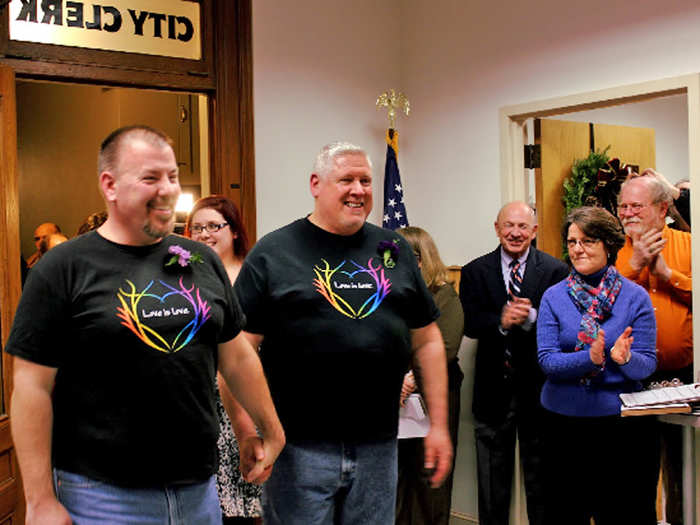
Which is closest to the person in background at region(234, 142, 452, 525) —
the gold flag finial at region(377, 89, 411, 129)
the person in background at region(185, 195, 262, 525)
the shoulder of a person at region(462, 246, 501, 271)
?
the person in background at region(185, 195, 262, 525)

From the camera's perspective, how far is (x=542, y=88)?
13.4 feet

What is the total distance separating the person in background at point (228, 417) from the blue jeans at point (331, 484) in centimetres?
17

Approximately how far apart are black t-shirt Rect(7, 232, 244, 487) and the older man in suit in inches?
85.0

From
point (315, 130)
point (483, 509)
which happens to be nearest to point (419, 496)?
point (483, 509)

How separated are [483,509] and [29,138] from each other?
6196 millimetres

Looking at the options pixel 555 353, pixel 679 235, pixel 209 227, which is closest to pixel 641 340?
pixel 555 353

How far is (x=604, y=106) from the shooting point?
3.89m

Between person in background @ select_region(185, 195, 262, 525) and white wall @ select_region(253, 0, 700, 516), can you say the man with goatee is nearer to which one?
person in background @ select_region(185, 195, 262, 525)

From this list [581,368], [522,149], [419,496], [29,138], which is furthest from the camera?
[29,138]

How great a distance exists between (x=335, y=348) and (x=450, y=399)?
1.93m

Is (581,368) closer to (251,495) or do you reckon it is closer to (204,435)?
(251,495)

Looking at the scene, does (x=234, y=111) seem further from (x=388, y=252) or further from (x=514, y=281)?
(x=388, y=252)

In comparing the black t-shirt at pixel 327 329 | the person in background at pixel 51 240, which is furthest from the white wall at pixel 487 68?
the person in background at pixel 51 240

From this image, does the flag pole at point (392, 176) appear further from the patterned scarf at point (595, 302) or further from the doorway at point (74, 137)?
the doorway at point (74, 137)
